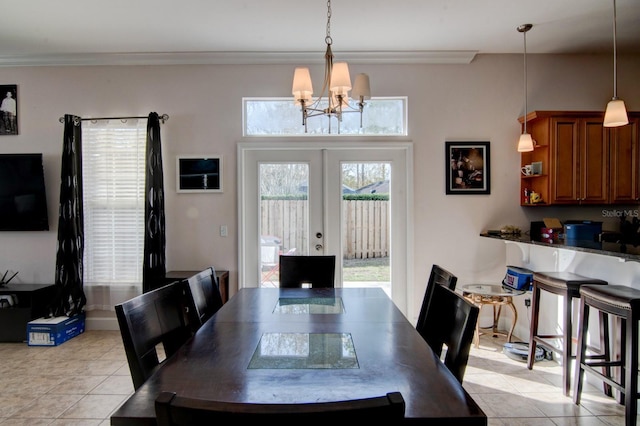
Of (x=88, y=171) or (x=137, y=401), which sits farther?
(x=88, y=171)

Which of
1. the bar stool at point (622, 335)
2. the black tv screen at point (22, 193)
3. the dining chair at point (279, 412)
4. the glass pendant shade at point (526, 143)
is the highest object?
the glass pendant shade at point (526, 143)

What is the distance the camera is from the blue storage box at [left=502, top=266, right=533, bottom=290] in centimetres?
327

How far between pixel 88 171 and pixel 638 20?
5.49 meters

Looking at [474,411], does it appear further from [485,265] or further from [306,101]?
[485,265]

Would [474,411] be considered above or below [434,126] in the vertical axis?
below

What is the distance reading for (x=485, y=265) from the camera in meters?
3.94

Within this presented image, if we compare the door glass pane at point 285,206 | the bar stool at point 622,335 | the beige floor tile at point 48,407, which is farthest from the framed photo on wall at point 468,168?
the beige floor tile at point 48,407

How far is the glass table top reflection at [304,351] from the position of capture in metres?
1.31

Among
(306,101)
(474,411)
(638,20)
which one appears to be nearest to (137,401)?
(474,411)

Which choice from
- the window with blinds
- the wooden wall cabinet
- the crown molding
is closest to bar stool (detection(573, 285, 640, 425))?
the wooden wall cabinet

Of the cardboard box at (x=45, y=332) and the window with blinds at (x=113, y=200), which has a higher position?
the window with blinds at (x=113, y=200)

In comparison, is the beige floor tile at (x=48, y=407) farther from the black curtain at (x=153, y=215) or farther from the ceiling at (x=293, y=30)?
the ceiling at (x=293, y=30)

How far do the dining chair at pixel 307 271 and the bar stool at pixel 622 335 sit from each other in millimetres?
1660

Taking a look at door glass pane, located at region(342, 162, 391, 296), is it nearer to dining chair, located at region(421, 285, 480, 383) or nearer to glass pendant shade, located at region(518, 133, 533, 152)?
glass pendant shade, located at region(518, 133, 533, 152)
